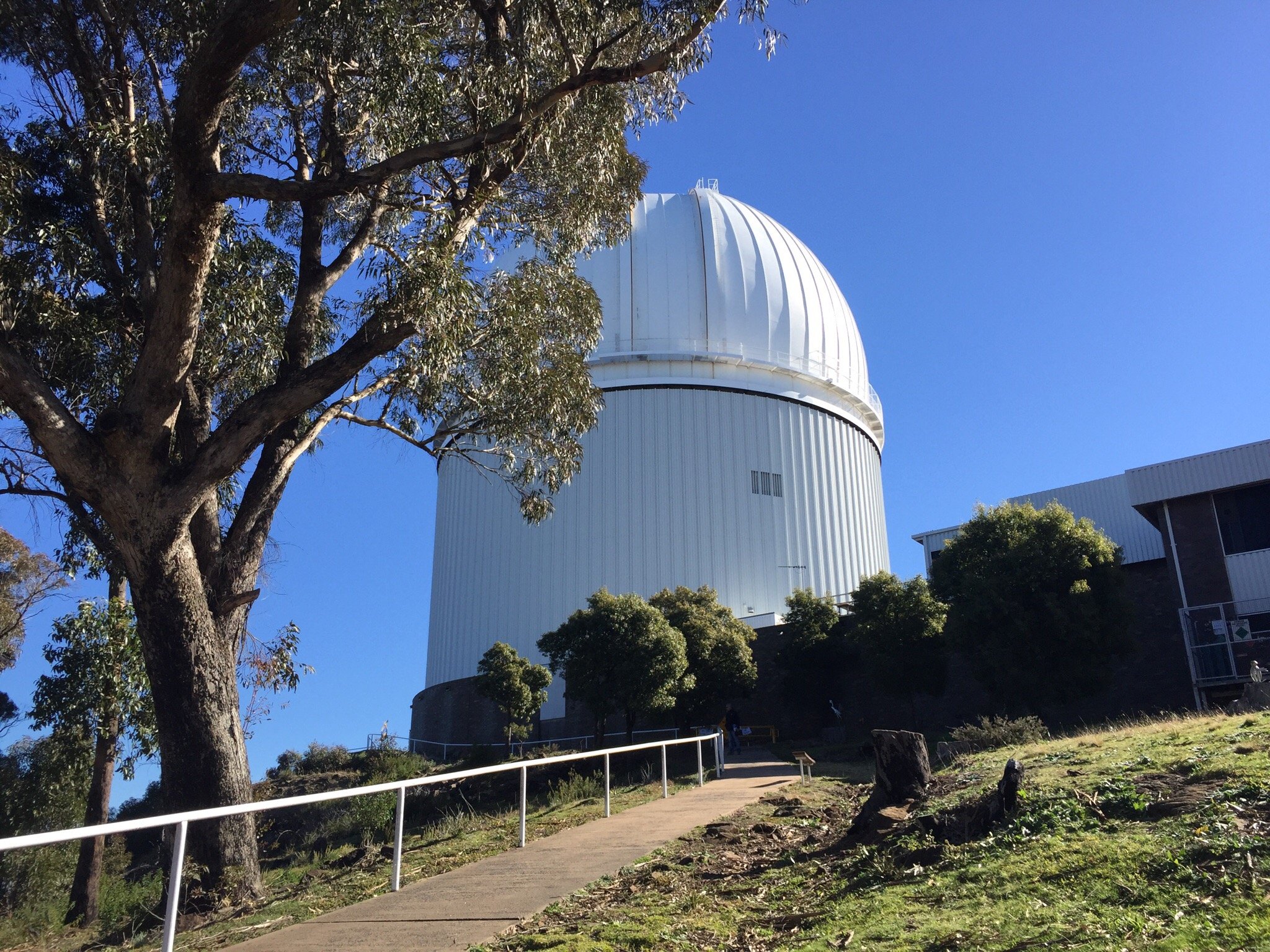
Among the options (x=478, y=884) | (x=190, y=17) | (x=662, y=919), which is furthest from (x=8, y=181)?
(x=662, y=919)

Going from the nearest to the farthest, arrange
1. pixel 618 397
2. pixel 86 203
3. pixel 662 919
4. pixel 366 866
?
pixel 662 919 → pixel 366 866 → pixel 86 203 → pixel 618 397

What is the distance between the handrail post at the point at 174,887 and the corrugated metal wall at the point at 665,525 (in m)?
29.3

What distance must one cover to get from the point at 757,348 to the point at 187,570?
30.5 metres

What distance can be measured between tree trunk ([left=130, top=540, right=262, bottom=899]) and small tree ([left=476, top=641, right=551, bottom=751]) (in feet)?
60.1

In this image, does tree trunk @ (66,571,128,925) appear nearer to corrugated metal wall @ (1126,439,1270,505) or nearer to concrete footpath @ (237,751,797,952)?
concrete footpath @ (237,751,797,952)

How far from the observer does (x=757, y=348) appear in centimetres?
3834

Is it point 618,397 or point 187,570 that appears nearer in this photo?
point 187,570

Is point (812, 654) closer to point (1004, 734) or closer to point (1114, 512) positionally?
point (1004, 734)

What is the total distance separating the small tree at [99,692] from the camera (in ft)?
51.2

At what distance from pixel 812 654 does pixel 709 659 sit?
4077 mm

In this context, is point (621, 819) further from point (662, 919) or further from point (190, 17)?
point (190, 17)

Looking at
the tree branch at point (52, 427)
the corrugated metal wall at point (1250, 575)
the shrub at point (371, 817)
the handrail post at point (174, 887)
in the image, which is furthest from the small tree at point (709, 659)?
the handrail post at point (174, 887)

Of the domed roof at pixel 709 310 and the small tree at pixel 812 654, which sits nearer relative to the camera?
the small tree at pixel 812 654

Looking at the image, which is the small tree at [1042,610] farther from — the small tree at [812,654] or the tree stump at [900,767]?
the tree stump at [900,767]
